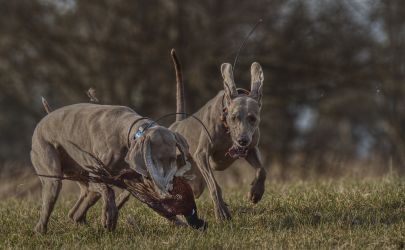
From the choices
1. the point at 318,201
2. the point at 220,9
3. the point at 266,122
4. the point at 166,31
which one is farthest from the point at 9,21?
the point at 318,201

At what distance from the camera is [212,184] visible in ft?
23.3

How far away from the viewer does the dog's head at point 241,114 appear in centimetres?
680

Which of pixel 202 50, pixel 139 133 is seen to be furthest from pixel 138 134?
pixel 202 50

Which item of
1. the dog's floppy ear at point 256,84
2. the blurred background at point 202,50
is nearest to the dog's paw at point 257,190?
the dog's floppy ear at point 256,84

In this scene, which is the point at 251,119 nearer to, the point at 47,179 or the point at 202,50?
the point at 47,179

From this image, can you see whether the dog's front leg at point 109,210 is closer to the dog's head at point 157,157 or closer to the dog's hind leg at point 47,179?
the dog's head at point 157,157

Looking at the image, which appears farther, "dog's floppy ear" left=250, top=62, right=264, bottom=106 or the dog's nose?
"dog's floppy ear" left=250, top=62, right=264, bottom=106

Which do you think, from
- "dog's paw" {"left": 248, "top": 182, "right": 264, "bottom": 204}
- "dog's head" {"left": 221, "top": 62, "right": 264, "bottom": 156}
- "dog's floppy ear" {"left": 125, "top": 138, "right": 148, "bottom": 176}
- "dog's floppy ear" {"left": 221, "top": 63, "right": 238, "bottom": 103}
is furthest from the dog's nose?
"dog's floppy ear" {"left": 125, "top": 138, "right": 148, "bottom": 176}

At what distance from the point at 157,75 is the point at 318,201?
35.9 feet

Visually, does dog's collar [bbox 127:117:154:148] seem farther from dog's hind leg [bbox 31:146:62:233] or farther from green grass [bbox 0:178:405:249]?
dog's hind leg [bbox 31:146:62:233]

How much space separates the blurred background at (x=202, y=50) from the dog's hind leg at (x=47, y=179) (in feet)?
32.9

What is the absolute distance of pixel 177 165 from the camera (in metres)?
6.44

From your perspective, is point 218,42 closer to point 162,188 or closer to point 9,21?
point 9,21

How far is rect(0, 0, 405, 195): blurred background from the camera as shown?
17328mm
